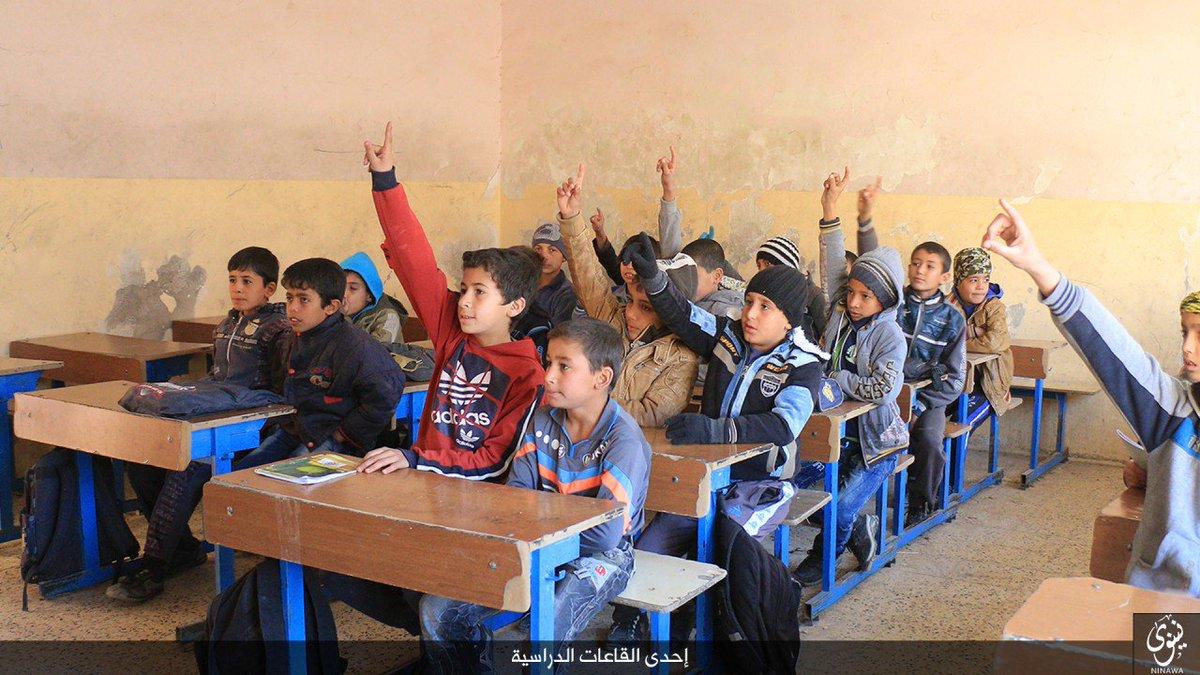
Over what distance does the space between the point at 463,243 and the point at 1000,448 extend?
3.91 m

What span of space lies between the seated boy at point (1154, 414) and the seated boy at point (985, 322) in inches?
123

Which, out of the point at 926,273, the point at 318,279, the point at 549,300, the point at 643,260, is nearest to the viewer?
the point at 643,260

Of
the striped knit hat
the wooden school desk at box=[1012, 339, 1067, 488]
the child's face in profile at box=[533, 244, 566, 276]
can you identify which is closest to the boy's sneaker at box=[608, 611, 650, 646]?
the striped knit hat

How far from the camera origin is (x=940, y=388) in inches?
191

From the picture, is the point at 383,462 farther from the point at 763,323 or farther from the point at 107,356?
the point at 107,356

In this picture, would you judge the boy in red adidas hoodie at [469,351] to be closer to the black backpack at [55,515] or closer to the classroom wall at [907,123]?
the black backpack at [55,515]

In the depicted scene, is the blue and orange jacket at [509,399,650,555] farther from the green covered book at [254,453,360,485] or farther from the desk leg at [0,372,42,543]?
the desk leg at [0,372,42,543]

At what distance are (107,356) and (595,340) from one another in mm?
A: 2960

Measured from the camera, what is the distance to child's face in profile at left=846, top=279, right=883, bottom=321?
4223 millimetres

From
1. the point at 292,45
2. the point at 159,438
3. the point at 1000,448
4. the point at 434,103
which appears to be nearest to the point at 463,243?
the point at 434,103

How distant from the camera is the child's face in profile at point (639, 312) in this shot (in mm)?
3828

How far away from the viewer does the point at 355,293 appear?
4.61 m

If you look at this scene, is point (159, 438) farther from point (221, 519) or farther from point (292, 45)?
point (292, 45)

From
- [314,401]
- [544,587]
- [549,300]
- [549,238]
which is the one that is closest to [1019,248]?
[544,587]
